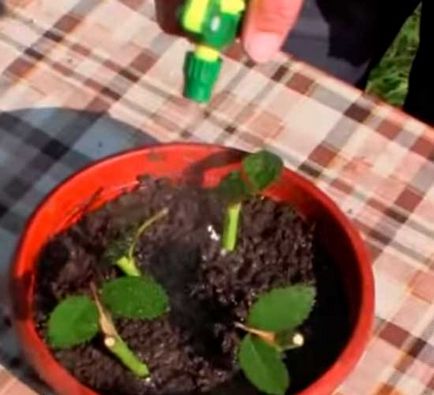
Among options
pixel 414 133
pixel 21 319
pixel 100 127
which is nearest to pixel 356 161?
pixel 414 133

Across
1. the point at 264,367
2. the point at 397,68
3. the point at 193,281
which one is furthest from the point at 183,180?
the point at 397,68

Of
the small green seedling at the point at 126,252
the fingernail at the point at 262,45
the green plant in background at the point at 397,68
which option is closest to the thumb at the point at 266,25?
the fingernail at the point at 262,45

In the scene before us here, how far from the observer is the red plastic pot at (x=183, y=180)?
31.2 inches

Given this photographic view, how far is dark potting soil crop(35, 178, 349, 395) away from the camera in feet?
2.67

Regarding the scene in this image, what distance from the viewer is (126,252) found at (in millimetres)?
802

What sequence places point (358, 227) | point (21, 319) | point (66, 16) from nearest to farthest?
point (21, 319), point (358, 227), point (66, 16)

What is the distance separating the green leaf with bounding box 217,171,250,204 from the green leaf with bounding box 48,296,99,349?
0.35ft

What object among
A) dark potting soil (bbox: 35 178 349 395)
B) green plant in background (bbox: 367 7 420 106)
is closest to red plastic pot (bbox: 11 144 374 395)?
dark potting soil (bbox: 35 178 349 395)

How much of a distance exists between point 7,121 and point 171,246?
8.8 inches

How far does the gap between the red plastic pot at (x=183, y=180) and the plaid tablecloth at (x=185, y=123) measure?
0.34 feet

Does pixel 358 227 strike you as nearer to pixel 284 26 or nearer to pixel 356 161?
pixel 356 161

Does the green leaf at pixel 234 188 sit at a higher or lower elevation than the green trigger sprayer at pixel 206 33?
lower

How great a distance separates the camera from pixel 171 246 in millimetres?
867

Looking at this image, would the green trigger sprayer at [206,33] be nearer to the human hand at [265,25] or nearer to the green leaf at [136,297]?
the human hand at [265,25]
